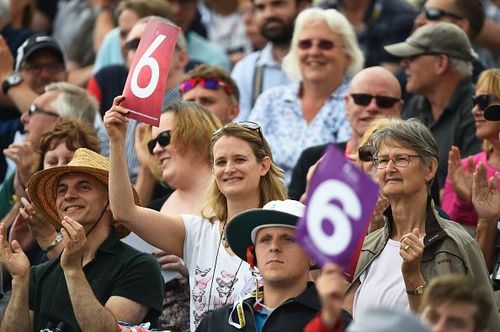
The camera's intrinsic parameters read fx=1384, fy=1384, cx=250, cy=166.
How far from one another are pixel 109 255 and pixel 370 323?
2868 millimetres

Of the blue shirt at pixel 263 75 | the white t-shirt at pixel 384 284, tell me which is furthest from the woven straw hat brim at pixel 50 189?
the blue shirt at pixel 263 75

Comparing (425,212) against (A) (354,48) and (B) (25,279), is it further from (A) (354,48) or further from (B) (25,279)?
(A) (354,48)

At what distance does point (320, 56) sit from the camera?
32.6ft

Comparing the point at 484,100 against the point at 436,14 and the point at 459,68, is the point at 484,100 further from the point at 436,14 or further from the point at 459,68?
the point at 436,14

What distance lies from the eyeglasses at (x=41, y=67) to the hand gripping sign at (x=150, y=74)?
3.54 meters

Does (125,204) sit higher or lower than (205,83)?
lower

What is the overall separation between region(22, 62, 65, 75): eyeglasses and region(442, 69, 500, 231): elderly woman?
3.66 meters

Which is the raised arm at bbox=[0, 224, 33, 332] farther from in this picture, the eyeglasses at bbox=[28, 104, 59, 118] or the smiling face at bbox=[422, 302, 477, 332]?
the smiling face at bbox=[422, 302, 477, 332]

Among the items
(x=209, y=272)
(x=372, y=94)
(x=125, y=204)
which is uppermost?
(x=372, y=94)

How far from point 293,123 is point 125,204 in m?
2.87

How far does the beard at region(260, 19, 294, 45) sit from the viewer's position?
1115 centimetres

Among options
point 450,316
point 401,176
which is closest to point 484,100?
point 401,176

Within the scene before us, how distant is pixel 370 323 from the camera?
4.85 meters

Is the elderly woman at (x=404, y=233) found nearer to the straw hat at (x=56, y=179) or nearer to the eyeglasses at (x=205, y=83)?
the straw hat at (x=56, y=179)
